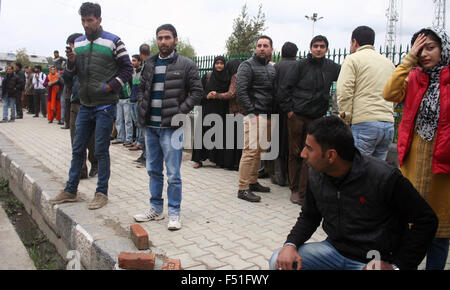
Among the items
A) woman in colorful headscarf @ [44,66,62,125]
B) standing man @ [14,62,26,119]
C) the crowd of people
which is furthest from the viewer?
standing man @ [14,62,26,119]

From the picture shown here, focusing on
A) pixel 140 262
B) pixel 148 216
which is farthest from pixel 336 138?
pixel 148 216

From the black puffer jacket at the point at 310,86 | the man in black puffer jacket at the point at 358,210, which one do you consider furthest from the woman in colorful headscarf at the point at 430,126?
the black puffer jacket at the point at 310,86

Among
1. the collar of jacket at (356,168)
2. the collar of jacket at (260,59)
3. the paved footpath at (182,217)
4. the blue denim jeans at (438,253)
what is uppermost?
the collar of jacket at (260,59)

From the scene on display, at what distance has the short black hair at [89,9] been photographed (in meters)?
4.43

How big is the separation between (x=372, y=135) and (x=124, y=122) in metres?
7.14

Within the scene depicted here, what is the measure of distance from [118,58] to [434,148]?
351cm

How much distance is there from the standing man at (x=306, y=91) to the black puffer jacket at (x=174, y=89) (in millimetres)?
1466

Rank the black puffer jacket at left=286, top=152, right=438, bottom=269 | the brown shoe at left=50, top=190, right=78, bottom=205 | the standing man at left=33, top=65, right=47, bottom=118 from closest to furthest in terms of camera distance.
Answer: the black puffer jacket at left=286, top=152, right=438, bottom=269 → the brown shoe at left=50, top=190, right=78, bottom=205 → the standing man at left=33, top=65, right=47, bottom=118

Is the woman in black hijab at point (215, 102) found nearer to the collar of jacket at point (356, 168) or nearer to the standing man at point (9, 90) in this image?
the collar of jacket at point (356, 168)

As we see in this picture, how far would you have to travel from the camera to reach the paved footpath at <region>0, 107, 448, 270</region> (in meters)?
3.50

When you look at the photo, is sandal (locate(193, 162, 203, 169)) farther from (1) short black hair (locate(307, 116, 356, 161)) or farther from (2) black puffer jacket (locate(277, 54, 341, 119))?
(1) short black hair (locate(307, 116, 356, 161))

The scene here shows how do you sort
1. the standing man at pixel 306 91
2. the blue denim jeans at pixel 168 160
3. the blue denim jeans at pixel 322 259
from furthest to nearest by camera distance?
the standing man at pixel 306 91, the blue denim jeans at pixel 168 160, the blue denim jeans at pixel 322 259

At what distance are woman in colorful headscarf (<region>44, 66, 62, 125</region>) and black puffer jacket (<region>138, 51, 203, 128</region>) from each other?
1033 centimetres

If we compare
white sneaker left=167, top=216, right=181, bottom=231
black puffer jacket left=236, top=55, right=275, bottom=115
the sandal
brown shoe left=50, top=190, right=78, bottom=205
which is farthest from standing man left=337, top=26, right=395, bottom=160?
the sandal
